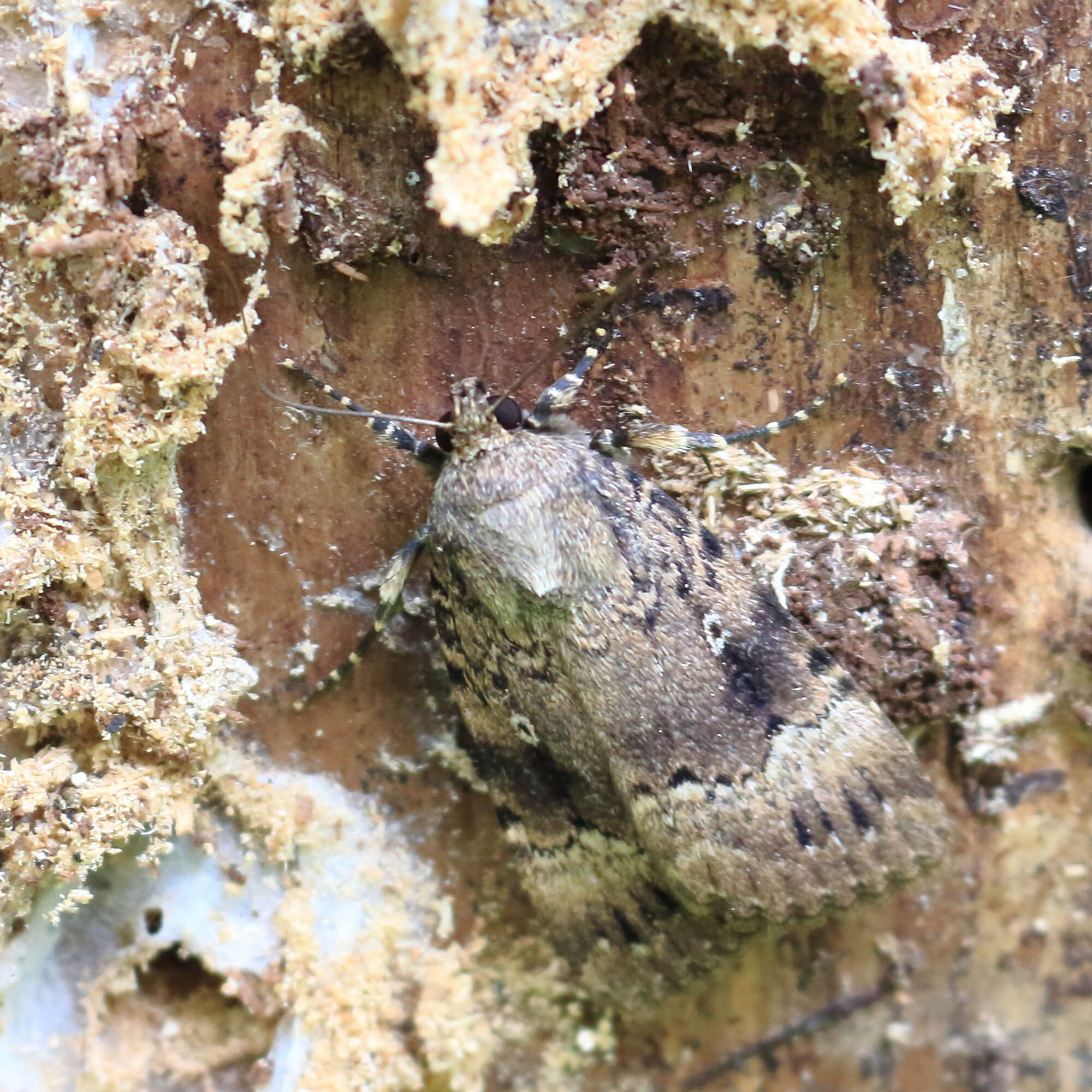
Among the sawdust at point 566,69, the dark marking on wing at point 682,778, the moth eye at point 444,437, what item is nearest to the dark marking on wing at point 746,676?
the dark marking on wing at point 682,778

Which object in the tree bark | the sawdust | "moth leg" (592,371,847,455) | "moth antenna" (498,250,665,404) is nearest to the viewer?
the sawdust

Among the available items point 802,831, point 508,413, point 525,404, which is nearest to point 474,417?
point 508,413

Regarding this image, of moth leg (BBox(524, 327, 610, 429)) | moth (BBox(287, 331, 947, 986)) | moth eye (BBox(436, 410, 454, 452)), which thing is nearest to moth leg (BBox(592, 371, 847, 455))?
moth (BBox(287, 331, 947, 986))

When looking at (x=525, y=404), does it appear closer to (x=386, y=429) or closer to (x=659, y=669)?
(x=386, y=429)

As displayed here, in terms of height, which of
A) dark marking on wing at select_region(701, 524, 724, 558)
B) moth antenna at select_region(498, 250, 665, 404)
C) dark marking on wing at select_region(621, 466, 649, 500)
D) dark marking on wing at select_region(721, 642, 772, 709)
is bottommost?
dark marking on wing at select_region(721, 642, 772, 709)

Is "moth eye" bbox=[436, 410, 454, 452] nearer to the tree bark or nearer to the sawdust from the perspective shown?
the tree bark

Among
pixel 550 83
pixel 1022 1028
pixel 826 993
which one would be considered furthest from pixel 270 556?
pixel 1022 1028

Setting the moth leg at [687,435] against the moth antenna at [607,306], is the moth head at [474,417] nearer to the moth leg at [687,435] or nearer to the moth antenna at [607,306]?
the moth antenna at [607,306]
